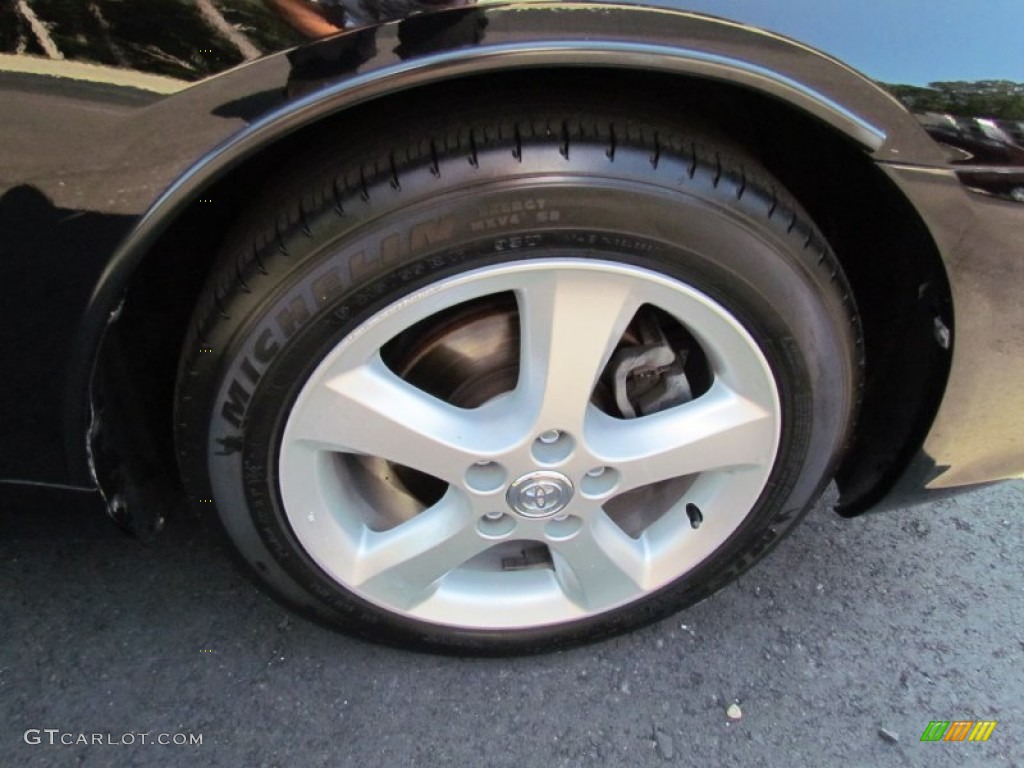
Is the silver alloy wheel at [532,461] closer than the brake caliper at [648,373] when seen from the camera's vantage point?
Yes

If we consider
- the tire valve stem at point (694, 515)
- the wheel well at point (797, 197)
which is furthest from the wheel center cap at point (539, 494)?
the wheel well at point (797, 197)

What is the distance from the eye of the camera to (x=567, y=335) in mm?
1354

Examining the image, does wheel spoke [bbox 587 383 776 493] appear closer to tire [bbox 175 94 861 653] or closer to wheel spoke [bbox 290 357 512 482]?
tire [bbox 175 94 861 653]

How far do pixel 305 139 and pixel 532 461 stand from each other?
2.11 feet

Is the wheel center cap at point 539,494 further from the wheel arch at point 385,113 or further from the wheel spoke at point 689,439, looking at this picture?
the wheel arch at point 385,113

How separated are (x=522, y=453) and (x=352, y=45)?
70 centimetres

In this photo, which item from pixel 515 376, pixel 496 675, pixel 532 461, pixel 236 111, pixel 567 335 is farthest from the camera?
pixel 496 675

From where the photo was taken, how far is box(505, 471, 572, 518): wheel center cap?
1518 mm

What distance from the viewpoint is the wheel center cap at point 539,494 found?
1.52 meters

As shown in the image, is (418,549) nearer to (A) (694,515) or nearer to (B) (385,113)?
(A) (694,515)

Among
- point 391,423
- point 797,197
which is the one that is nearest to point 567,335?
point 391,423

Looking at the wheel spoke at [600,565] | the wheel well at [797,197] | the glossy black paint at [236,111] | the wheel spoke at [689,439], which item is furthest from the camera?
the wheel spoke at [600,565]

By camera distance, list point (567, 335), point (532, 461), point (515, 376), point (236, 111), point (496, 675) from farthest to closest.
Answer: point (496, 675) → point (515, 376) → point (532, 461) → point (567, 335) → point (236, 111)

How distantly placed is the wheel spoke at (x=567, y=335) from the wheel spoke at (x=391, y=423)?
0.38ft
